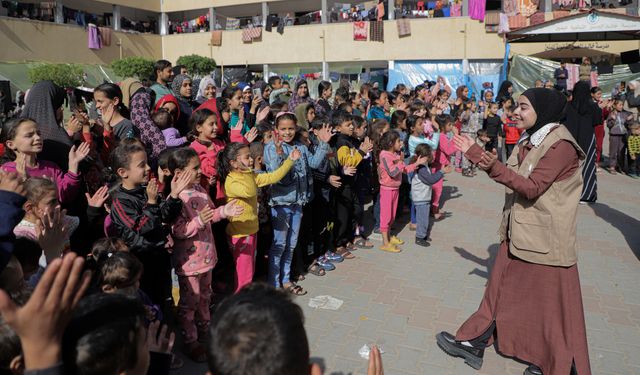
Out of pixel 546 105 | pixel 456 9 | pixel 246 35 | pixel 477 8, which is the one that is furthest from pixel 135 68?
pixel 546 105

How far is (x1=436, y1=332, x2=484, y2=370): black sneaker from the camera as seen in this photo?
140 inches

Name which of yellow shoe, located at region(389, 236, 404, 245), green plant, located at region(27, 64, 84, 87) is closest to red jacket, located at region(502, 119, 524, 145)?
yellow shoe, located at region(389, 236, 404, 245)

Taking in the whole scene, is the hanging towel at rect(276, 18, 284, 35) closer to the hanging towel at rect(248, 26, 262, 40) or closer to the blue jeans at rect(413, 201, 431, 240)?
the hanging towel at rect(248, 26, 262, 40)

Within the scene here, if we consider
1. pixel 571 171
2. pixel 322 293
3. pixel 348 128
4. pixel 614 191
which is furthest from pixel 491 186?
pixel 571 171

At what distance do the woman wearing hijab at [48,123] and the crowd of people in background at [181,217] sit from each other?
1 centimetres

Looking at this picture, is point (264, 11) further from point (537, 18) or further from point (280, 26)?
point (537, 18)

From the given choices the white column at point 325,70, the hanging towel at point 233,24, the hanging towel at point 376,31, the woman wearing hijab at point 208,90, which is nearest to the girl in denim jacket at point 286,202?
the woman wearing hijab at point 208,90

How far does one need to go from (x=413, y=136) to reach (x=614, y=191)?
532cm

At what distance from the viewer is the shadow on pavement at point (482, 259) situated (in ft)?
17.9

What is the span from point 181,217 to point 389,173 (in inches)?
119

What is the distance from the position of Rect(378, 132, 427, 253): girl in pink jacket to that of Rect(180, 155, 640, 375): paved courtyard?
40 cm

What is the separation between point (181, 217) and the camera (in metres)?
3.59

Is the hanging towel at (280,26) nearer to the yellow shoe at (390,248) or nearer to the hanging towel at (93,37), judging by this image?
the hanging towel at (93,37)

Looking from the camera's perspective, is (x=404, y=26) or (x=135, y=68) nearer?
(x=135, y=68)
